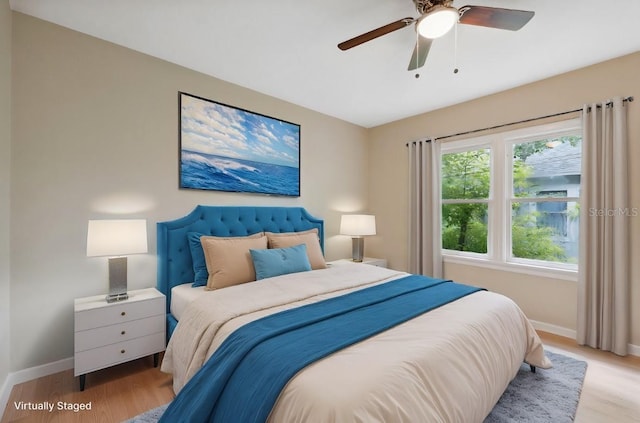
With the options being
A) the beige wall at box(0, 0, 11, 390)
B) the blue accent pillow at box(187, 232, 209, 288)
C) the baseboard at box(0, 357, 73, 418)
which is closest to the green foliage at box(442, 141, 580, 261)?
the blue accent pillow at box(187, 232, 209, 288)

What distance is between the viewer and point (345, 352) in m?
1.29

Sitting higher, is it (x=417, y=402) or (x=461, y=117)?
(x=461, y=117)

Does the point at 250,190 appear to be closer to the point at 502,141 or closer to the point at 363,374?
the point at 363,374

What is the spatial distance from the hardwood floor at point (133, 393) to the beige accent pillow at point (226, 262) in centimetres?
77

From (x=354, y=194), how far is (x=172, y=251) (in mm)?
2669

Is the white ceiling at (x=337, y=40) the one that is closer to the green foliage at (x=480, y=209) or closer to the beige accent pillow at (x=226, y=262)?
the green foliage at (x=480, y=209)

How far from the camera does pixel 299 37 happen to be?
2285 millimetres

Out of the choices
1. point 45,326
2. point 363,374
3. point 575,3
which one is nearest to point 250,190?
point 45,326

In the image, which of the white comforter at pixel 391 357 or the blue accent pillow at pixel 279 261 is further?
the blue accent pillow at pixel 279 261

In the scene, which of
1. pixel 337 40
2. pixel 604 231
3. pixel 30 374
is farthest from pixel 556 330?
pixel 30 374

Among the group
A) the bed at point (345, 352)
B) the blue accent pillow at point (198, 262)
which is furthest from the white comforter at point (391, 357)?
the blue accent pillow at point (198, 262)

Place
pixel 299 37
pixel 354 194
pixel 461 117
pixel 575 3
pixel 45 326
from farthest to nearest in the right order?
pixel 354 194 < pixel 461 117 < pixel 299 37 < pixel 45 326 < pixel 575 3

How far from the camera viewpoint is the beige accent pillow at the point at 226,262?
2383mm

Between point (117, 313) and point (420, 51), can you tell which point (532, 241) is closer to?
point (420, 51)
